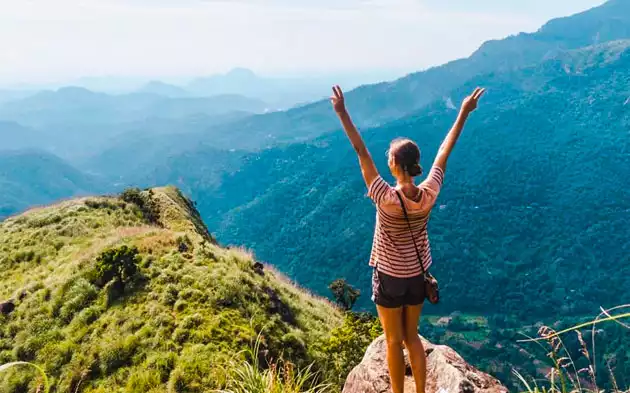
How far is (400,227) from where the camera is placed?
426cm

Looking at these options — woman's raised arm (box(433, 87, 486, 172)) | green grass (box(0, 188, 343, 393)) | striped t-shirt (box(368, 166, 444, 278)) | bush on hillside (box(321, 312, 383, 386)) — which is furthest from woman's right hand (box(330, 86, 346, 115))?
bush on hillside (box(321, 312, 383, 386))

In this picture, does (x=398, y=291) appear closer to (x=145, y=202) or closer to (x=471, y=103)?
(x=471, y=103)

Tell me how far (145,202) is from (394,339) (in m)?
→ 23.8

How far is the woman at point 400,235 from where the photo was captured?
4109 millimetres

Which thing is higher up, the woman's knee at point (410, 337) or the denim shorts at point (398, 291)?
the denim shorts at point (398, 291)

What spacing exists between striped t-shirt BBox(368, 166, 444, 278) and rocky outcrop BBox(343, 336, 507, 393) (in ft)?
5.90

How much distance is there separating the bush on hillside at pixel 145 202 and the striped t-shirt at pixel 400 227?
21.6 m

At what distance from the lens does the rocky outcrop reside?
17.5 feet

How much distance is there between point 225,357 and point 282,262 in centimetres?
12986

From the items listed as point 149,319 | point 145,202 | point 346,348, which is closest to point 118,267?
point 149,319

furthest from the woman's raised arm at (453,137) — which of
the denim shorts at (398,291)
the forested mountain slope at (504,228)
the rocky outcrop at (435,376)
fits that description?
the forested mountain slope at (504,228)

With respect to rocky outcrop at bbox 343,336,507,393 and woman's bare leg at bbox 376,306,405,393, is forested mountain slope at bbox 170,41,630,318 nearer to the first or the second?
rocky outcrop at bbox 343,336,507,393

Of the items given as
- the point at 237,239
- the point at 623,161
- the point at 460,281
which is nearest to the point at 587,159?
the point at 623,161

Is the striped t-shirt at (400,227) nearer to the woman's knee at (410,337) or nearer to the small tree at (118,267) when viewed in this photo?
the woman's knee at (410,337)
